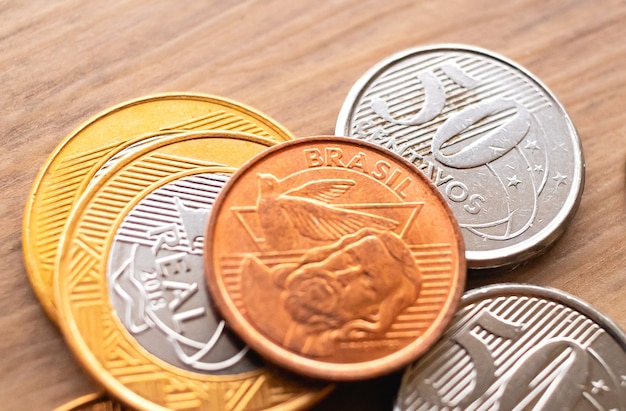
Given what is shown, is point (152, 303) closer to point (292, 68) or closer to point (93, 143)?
point (93, 143)

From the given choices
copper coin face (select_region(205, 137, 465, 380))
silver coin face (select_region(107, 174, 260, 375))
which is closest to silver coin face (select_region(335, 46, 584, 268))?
copper coin face (select_region(205, 137, 465, 380))

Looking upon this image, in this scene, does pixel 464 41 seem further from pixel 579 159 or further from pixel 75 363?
pixel 75 363

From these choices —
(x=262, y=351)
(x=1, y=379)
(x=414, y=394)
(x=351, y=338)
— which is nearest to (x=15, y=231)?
(x=1, y=379)

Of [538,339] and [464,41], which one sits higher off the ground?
[464,41]

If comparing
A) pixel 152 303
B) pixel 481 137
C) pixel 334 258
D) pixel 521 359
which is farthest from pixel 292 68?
pixel 521 359

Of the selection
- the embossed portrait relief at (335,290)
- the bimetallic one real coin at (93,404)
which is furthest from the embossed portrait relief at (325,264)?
the bimetallic one real coin at (93,404)

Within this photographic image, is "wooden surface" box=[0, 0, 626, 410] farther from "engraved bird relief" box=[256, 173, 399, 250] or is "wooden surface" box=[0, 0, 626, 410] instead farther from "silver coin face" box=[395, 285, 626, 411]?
"engraved bird relief" box=[256, 173, 399, 250]
